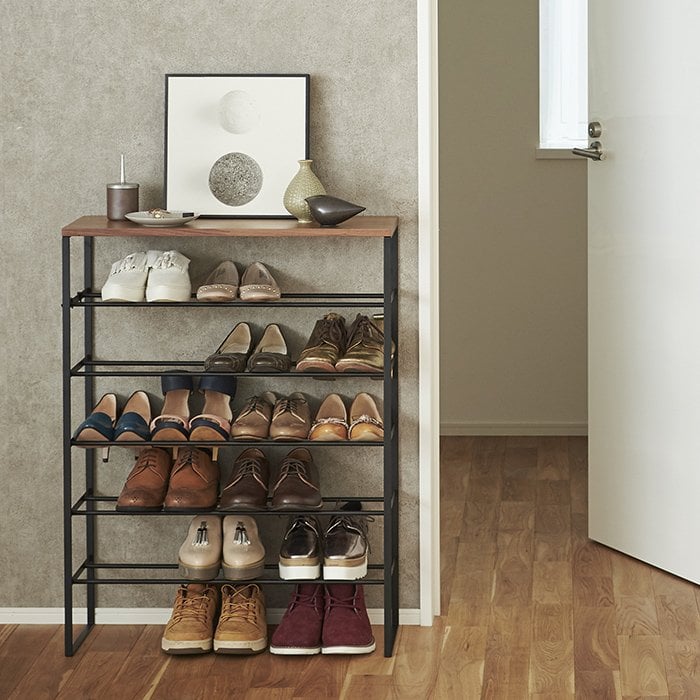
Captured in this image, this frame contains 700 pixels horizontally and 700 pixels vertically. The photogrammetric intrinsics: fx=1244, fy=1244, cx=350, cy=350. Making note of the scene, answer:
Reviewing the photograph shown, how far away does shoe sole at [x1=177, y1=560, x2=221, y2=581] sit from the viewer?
2922mm

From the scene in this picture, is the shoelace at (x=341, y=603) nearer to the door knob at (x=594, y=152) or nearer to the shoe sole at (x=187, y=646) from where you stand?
the shoe sole at (x=187, y=646)

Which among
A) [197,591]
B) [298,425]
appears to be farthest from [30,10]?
[197,591]

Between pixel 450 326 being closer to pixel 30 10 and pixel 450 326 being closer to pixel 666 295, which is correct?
pixel 666 295

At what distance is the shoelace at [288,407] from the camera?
9.54ft

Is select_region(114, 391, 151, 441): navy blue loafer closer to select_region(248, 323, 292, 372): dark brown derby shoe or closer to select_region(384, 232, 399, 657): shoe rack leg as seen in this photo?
select_region(248, 323, 292, 372): dark brown derby shoe

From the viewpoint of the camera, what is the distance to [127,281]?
9.21 feet

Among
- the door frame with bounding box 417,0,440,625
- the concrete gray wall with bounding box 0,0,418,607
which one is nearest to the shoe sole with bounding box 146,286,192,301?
the concrete gray wall with bounding box 0,0,418,607

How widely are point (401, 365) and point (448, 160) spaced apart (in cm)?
201

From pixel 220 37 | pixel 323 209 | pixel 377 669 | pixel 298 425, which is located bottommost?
pixel 377 669

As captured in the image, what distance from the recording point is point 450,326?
5.03m

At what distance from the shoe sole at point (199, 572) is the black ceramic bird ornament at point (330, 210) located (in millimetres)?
853

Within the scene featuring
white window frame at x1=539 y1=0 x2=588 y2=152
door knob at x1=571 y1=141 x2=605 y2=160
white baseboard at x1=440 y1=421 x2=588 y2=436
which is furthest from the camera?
white baseboard at x1=440 y1=421 x2=588 y2=436

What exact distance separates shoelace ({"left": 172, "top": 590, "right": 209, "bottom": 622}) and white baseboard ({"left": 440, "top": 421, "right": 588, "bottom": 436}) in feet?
7.07

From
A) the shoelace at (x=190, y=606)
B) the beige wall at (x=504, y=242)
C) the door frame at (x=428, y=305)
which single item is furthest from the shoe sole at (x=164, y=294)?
the beige wall at (x=504, y=242)
